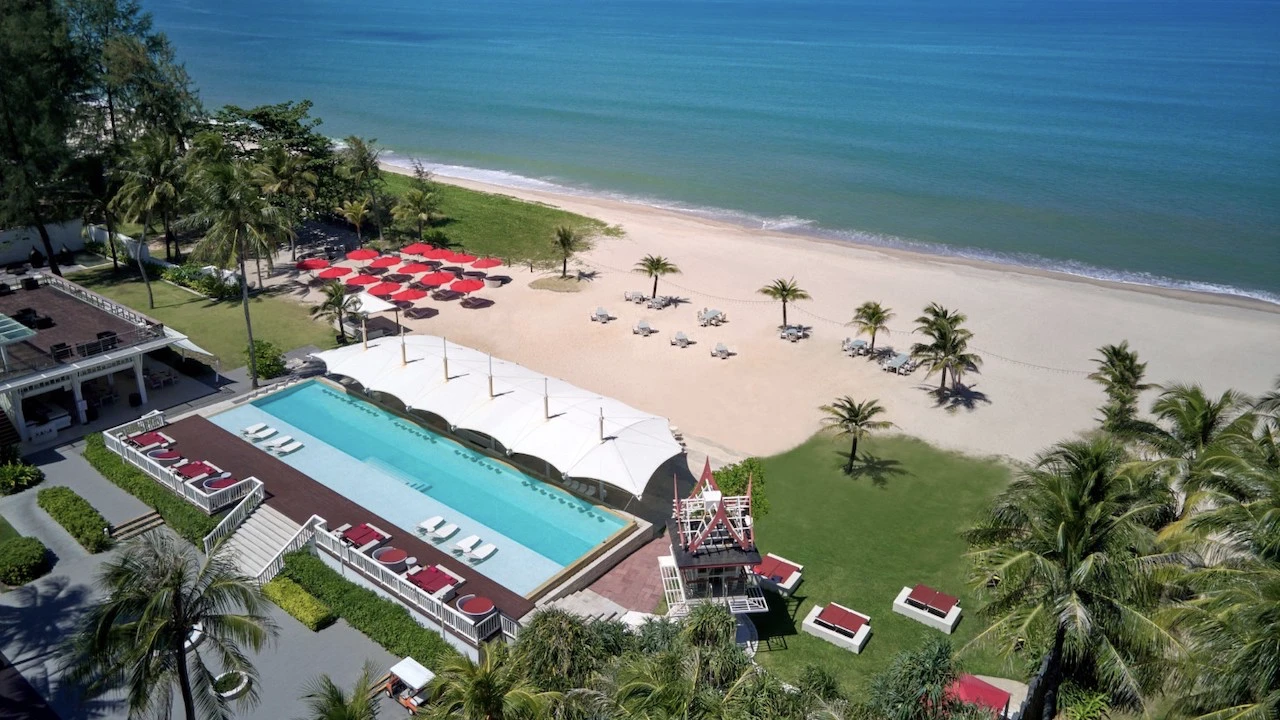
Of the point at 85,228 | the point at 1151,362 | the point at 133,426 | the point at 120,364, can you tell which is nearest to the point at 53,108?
the point at 85,228

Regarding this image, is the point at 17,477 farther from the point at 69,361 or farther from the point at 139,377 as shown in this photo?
the point at 139,377

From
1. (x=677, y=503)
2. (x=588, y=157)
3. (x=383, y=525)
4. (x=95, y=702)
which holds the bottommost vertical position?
(x=95, y=702)

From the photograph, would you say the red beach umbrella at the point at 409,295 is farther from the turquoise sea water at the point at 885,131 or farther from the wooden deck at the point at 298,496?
the turquoise sea water at the point at 885,131

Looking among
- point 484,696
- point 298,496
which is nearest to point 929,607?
point 484,696

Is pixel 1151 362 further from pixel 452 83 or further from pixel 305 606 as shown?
pixel 452 83

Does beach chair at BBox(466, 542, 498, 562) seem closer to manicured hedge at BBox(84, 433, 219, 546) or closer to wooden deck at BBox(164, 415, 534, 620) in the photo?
wooden deck at BBox(164, 415, 534, 620)

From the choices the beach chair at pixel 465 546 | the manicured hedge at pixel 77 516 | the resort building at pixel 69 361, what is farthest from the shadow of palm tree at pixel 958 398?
the resort building at pixel 69 361
